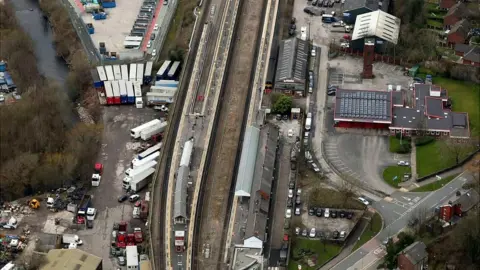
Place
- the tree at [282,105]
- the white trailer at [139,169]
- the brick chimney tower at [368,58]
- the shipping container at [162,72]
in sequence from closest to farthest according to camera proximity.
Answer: the white trailer at [139,169] → the tree at [282,105] → the brick chimney tower at [368,58] → the shipping container at [162,72]

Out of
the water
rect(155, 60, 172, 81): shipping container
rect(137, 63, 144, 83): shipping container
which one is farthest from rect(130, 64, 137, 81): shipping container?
the water

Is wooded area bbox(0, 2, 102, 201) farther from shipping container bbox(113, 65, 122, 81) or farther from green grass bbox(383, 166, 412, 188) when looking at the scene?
green grass bbox(383, 166, 412, 188)

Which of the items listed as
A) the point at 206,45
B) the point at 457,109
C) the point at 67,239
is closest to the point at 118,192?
the point at 67,239

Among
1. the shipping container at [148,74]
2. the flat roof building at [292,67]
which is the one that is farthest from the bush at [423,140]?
the shipping container at [148,74]

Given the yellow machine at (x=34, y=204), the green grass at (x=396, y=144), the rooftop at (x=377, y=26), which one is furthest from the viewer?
the rooftop at (x=377, y=26)

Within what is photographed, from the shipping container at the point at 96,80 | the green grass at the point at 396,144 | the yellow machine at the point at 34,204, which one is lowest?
the yellow machine at the point at 34,204

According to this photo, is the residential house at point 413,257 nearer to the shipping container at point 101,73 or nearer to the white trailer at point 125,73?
the white trailer at point 125,73
